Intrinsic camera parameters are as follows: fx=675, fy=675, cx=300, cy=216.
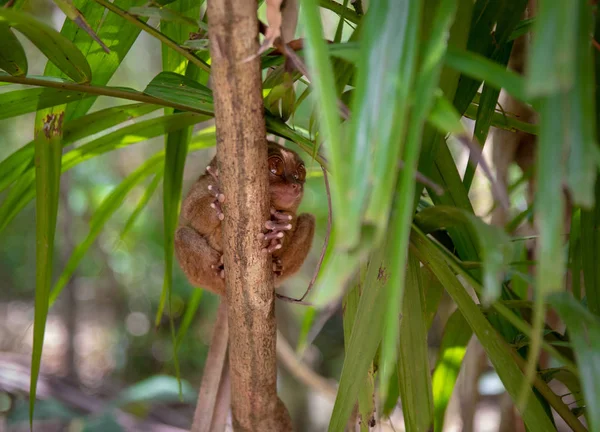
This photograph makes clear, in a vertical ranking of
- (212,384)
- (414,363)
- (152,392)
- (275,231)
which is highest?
(275,231)

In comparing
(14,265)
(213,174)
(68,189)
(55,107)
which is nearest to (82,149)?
(55,107)

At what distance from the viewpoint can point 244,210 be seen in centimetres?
166

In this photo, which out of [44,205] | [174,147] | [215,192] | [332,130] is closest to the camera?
[332,130]

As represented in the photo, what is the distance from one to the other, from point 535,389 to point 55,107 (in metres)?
1.60

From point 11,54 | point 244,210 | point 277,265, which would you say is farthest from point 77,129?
point 277,265

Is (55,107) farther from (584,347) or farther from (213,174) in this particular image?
(584,347)

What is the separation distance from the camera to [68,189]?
23.4ft

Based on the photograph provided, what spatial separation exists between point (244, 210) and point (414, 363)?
A: 1.87 ft

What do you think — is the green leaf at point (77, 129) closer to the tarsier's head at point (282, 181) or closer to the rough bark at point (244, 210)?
the rough bark at point (244, 210)

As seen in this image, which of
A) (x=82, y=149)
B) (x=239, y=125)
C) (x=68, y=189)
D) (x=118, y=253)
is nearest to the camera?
(x=239, y=125)

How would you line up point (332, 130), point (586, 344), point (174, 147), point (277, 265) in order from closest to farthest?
point (332, 130)
point (586, 344)
point (174, 147)
point (277, 265)

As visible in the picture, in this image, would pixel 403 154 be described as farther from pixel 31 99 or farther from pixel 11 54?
pixel 31 99

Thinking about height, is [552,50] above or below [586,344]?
above

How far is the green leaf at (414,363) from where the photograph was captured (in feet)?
5.49
